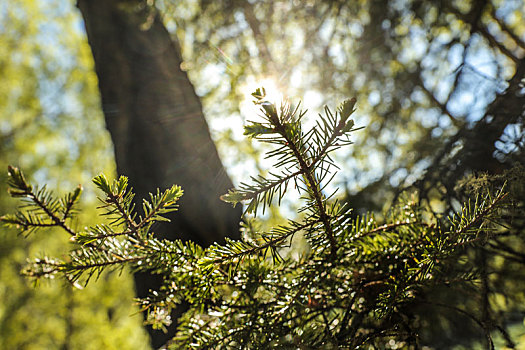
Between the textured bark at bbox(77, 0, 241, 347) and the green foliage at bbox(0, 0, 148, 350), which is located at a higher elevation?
the green foliage at bbox(0, 0, 148, 350)

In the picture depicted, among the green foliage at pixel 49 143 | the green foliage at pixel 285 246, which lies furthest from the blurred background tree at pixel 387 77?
the green foliage at pixel 49 143

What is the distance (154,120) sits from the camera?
210 cm

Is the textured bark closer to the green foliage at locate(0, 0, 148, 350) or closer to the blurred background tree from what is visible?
the blurred background tree

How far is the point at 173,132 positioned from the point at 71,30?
11.1 m

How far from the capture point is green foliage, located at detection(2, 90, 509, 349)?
57 centimetres

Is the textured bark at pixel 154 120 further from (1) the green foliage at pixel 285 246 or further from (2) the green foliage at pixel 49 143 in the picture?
(2) the green foliage at pixel 49 143

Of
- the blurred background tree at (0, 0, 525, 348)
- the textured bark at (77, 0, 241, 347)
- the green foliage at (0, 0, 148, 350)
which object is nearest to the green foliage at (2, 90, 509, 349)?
the blurred background tree at (0, 0, 525, 348)

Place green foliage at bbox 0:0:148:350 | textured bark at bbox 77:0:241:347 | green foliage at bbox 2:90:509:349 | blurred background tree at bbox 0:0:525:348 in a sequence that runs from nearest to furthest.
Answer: green foliage at bbox 2:90:509:349, blurred background tree at bbox 0:0:525:348, textured bark at bbox 77:0:241:347, green foliage at bbox 0:0:148:350

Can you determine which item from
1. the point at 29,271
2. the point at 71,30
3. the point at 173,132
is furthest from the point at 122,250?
the point at 71,30

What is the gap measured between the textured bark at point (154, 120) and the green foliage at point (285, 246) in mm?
926

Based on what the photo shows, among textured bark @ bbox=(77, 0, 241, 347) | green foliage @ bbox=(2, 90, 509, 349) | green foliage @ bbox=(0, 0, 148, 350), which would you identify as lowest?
green foliage @ bbox=(2, 90, 509, 349)

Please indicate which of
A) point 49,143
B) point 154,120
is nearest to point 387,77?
point 154,120

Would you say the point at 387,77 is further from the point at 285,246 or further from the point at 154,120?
the point at 285,246

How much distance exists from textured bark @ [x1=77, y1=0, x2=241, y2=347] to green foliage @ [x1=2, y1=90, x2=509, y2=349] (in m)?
0.93
